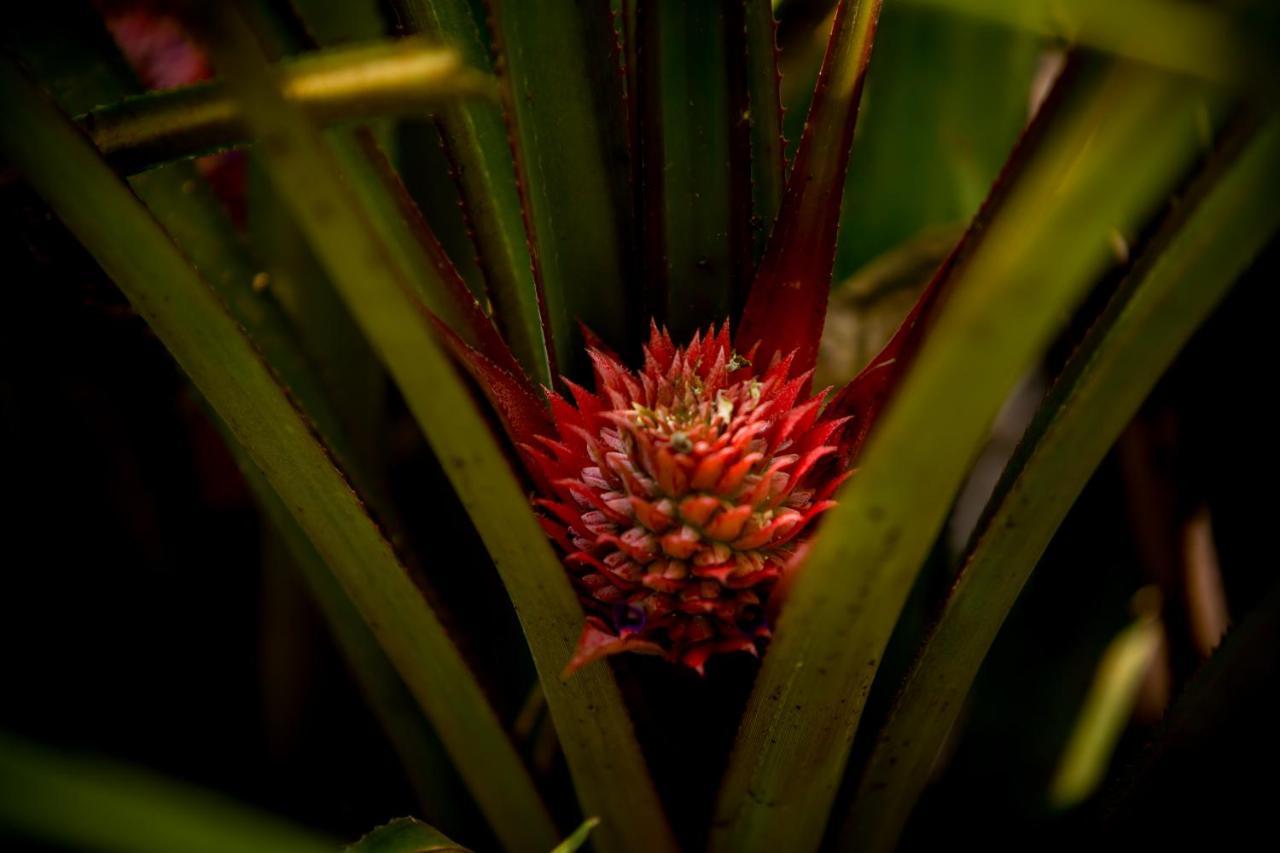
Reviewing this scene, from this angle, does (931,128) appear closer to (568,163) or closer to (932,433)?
(568,163)

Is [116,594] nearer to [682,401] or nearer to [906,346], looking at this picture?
[682,401]

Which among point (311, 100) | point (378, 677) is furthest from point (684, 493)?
point (378, 677)

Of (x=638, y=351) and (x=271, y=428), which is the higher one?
(x=638, y=351)

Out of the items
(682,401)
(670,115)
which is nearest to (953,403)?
(682,401)

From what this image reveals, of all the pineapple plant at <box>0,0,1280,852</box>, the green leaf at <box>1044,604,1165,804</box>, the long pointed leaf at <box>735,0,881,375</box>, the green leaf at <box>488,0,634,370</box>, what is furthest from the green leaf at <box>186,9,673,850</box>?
the green leaf at <box>1044,604,1165,804</box>

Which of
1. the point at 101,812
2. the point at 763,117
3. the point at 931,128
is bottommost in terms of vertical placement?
the point at 101,812

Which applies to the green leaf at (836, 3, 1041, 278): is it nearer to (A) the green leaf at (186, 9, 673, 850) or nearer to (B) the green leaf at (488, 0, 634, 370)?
(B) the green leaf at (488, 0, 634, 370)
